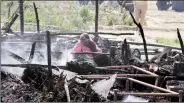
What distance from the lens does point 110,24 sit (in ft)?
56.0

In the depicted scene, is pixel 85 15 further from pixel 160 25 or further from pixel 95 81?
pixel 95 81

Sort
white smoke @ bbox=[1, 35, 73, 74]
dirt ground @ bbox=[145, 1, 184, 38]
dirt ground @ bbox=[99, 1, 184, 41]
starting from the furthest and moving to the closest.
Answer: dirt ground @ bbox=[145, 1, 184, 38], dirt ground @ bbox=[99, 1, 184, 41], white smoke @ bbox=[1, 35, 73, 74]

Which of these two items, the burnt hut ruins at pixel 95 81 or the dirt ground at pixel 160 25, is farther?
the dirt ground at pixel 160 25

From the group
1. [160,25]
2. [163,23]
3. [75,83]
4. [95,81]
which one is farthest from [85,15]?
[75,83]

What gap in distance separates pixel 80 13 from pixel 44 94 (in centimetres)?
1148

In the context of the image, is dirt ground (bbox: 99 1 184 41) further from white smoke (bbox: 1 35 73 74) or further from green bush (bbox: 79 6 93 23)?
white smoke (bbox: 1 35 73 74)

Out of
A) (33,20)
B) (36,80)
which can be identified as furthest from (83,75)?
(33,20)

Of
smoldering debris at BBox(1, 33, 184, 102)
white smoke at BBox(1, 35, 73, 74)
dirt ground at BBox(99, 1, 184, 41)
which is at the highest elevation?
dirt ground at BBox(99, 1, 184, 41)

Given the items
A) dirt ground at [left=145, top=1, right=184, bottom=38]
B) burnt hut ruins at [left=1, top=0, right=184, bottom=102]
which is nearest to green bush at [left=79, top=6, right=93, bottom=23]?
dirt ground at [left=145, top=1, right=184, bottom=38]

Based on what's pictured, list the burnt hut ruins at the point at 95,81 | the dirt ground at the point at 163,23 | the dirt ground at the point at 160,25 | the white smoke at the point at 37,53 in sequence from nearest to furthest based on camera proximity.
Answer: the burnt hut ruins at the point at 95,81 → the white smoke at the point at 37,53 → the dirt ground at the point at 160,25 → the dirt ground at the point at 163,23

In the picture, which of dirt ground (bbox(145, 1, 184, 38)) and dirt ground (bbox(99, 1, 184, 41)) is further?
dirt ground (bbox(145, 1, 184, 38))

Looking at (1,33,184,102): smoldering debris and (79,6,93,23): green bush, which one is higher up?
(79,6,93,23): green bush

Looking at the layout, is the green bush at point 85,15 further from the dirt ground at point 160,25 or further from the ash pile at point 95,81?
the ash pile at point 95,81

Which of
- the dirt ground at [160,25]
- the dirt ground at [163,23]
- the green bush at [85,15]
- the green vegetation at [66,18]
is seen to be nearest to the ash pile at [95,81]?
the green vegetation at [66,18]
